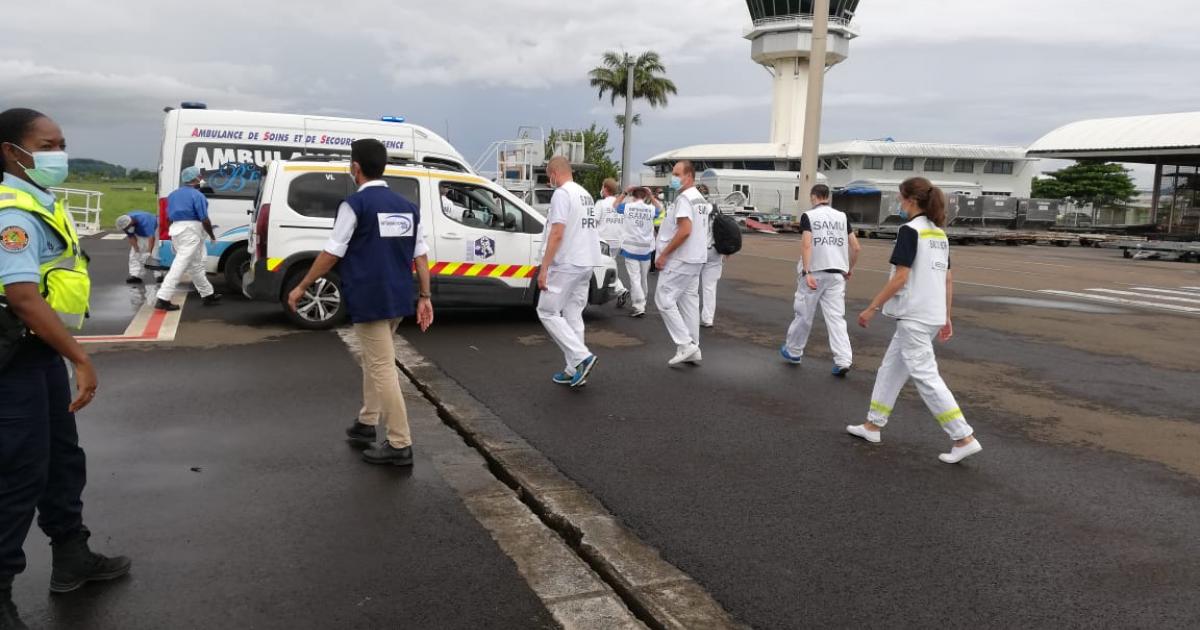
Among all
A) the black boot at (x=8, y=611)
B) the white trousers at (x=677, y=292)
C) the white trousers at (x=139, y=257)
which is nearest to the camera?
the black boot at (x=8, y=611)

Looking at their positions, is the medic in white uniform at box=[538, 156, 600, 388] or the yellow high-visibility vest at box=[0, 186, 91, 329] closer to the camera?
the yellow high-visibility vest at box=[0, 186, 91, 329]

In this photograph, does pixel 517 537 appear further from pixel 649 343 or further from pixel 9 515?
pixel 649 343

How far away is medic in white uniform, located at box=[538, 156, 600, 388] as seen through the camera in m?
6.64

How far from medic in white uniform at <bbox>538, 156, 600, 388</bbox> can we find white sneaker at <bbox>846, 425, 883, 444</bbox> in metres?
2.17

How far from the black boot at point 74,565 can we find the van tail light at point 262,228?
20.5 ft

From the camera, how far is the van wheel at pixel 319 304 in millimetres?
9391

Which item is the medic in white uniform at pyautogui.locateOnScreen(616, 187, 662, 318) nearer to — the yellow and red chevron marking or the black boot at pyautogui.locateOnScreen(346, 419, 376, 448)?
the yellow and red chevron marking

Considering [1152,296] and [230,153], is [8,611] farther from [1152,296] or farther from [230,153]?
[1152,296]

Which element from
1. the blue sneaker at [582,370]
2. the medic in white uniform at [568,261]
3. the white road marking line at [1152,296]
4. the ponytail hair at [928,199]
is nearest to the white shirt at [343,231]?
the medic in white uniform at [568,261]

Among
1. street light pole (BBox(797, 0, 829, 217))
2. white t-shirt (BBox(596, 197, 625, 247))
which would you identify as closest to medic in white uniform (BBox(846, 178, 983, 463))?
white t-shirt (BBox(596, 197, 625, 247))

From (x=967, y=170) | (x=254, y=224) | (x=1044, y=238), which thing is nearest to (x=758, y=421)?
(x=254, y=224)

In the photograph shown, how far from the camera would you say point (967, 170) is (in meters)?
70.1

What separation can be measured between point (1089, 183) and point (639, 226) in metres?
74.2

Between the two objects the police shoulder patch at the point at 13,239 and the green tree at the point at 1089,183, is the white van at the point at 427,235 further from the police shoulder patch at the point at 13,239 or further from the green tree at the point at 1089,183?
the green tree at the point at 1089,183
